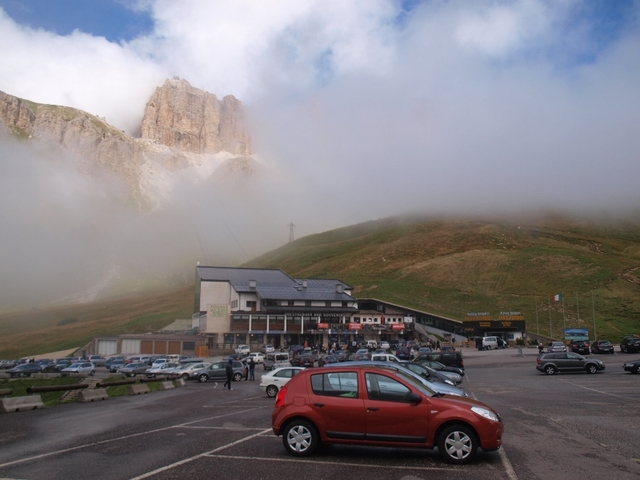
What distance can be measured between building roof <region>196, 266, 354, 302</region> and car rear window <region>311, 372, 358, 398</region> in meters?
78.1

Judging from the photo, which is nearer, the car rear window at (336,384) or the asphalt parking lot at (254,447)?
the asphalt parking lot at (254,447)

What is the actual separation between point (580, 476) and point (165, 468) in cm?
714

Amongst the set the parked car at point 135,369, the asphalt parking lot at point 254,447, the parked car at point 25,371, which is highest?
the asphalt parking lot at point 254,447

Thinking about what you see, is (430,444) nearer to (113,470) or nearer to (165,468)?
(165,468)

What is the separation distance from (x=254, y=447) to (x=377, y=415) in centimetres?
316

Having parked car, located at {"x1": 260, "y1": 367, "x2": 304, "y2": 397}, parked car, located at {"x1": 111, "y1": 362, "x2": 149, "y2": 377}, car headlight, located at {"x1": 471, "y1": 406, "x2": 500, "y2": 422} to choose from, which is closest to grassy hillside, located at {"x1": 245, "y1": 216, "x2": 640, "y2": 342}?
parked car, located at {"x1": 111, "y1": 362, "x2": 149, "y2": 377}

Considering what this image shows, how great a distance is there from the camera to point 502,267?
12244cm

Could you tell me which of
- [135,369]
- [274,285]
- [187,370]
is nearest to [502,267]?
[274,285]

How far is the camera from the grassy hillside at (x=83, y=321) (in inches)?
3839

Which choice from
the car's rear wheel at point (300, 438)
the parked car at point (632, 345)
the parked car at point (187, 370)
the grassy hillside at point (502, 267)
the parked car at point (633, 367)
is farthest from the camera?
the grassy hillside at point (502, 267)

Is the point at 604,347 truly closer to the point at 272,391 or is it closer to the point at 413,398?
the point at 272,391

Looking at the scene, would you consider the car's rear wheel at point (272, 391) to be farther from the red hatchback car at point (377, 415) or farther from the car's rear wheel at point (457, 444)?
the car's rear wheel at point (457, 444)

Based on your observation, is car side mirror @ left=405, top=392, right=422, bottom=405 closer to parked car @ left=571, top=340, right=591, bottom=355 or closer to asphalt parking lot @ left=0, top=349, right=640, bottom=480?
asphalt parking lot @ left=0, top=349, right=640, bottom=480

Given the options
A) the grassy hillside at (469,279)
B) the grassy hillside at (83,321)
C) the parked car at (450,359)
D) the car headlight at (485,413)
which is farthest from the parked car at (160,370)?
the grassy hillside at (469,279)
